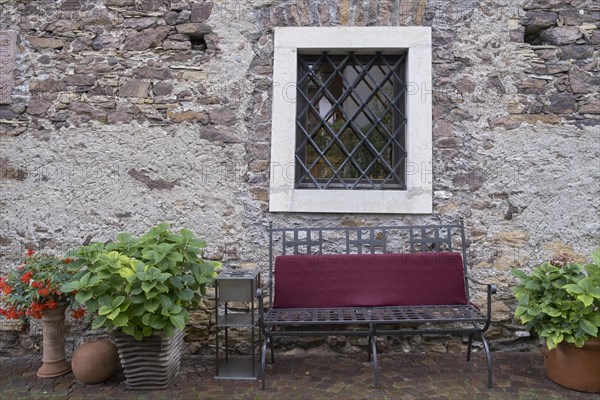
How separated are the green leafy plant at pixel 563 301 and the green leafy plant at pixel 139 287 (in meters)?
1.99

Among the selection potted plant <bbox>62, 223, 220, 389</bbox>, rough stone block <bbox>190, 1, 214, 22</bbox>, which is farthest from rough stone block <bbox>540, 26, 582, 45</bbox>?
potted plant <bbox>62, 223, 220, 389</bbox>

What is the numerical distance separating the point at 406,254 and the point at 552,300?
0.93 meters

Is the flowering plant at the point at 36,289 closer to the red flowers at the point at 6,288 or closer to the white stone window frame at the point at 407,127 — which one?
the red flowers at the point at 6,288

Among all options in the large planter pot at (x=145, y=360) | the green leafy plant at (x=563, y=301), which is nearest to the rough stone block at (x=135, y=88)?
the large planter pot at (x=145, y=360)

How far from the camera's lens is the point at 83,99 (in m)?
3.52

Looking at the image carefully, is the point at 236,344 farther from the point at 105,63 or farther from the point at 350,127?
the point at 105,63

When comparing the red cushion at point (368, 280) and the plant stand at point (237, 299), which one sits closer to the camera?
the plant stand at point (237, 299)

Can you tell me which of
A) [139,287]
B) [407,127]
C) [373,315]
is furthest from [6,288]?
[407,127]

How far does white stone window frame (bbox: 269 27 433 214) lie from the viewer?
340cm

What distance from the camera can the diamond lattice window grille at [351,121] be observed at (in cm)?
353

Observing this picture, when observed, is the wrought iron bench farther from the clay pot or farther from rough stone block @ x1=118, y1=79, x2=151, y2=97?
rough stone block @ x1=118, y1=79, x2=151, y2=97

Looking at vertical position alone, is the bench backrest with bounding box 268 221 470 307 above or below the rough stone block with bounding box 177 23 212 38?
below

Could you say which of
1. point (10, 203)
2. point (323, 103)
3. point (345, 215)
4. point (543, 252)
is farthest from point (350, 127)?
point (10, 203)

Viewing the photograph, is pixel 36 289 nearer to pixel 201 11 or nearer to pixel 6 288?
pixel 6 288
